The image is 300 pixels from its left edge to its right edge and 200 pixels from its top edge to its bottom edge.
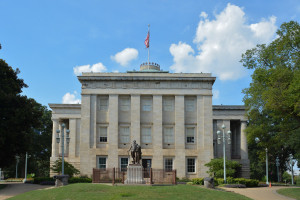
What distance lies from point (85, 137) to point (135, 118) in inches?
245

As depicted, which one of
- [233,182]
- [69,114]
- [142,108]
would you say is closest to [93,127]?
[142,108]

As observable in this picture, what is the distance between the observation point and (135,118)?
4322 centimetres

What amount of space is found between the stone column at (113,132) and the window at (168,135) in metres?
5.71

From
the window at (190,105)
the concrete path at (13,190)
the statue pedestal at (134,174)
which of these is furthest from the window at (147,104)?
the statue pedestal at (134,174)

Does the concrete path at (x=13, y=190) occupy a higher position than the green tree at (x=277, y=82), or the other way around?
the green tree at (x=277, y=82)

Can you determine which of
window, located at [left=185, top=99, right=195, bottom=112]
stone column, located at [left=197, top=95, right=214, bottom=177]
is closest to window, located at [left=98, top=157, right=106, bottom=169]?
stone column, located at [left=197, top=95, right=214, bottom=177]

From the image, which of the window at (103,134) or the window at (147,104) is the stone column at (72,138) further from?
the window at (147,104)

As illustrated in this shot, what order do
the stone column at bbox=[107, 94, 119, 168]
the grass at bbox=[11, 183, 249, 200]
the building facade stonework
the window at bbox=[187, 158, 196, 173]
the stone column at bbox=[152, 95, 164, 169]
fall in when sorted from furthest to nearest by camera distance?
the window at bbox=[187, 158, 196, 173]
the building facade stonework
the stone column at bbox=[152, 95, 164, 169]
the stone column at bbox=[107, 94, 119, 168]
the grass at bbox=[11, 183, 249, 200]

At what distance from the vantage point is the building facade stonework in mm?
42750

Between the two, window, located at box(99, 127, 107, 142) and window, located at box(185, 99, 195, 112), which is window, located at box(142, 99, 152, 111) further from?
window, located at box(99, 127, 107, 142)

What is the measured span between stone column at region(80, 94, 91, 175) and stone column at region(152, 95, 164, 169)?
299 inches

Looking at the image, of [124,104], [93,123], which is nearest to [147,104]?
[124,104]

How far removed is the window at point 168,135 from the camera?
43625 millimetres

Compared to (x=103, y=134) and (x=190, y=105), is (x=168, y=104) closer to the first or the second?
(x=190, y=105)
